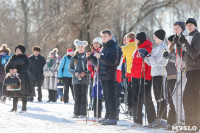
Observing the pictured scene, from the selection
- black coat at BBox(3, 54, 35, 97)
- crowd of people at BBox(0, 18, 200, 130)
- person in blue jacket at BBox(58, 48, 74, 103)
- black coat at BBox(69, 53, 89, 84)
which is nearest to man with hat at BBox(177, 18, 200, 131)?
crowd of people at BBox(0, 18, 200, 130)

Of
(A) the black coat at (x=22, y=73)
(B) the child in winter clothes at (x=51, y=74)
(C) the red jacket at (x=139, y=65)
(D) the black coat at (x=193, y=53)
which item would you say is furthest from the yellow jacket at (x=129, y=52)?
(B) the child in winter clothes at (x=51, y=74)

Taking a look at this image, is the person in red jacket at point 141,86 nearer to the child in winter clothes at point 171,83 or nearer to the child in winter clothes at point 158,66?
the child in winter clothes at point 158,66

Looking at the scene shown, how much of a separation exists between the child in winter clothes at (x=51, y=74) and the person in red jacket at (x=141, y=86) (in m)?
8.63

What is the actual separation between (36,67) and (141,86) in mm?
9286

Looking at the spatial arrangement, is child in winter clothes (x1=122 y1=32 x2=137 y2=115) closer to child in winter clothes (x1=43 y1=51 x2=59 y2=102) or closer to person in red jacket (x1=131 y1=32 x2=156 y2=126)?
person in red jacket (x1=131 y1=32 x2=156 y2=126)

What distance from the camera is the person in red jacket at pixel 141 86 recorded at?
8.40 meters

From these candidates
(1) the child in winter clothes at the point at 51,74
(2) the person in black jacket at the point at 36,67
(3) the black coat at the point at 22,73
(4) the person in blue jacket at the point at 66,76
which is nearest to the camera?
(3) the black coat at the point at 22,73

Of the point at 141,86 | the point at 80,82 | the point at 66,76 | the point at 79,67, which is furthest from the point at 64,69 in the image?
the point at 141,86

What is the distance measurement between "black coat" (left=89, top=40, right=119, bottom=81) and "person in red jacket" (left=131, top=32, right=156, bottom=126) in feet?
1.32

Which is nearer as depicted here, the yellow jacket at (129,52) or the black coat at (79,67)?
the yellow jacket at (129,52)

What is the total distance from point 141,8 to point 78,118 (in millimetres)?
20829

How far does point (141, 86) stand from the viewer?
27.8 ft

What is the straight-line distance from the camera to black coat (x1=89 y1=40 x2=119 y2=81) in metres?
8.76

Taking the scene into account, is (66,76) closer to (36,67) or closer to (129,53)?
(36,67)
